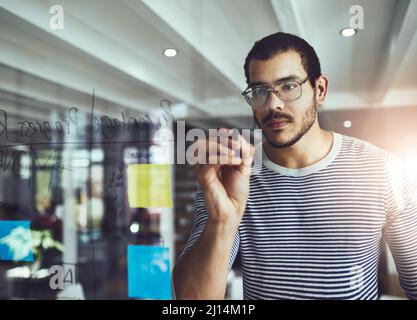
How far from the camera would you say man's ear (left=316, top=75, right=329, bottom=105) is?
1.49 m

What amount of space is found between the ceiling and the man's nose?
0.33 feet

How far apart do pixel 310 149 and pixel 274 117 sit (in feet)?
0.61

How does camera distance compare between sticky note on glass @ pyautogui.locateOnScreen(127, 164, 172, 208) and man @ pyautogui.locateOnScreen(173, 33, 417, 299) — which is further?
sticky note on glass @ pyautogui.locateOnScreen(127, 164, 172, 208)

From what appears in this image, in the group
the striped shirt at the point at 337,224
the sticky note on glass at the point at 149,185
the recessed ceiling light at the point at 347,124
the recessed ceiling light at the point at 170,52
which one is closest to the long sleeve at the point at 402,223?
the striped shirt at the point at 337,224

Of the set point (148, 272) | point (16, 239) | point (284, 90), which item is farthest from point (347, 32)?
point (16, 239)

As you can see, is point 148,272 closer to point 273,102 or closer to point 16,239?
point 16,239

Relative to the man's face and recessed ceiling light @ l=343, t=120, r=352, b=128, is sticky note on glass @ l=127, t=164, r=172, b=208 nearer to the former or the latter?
the man's face

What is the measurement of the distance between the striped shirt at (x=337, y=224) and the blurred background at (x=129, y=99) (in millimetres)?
67

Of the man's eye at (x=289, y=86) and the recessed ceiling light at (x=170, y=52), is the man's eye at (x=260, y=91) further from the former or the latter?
the recessed ceiling light at (x=170, y=52)

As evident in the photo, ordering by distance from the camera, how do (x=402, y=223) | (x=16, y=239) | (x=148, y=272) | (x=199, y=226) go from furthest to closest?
1. (x=16, y=239)
2. (x=148, y=272)
3. (x=199, y=226)
4. (x=402, y=223)

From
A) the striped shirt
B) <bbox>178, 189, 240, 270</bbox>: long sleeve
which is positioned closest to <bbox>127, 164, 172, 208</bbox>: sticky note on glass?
<bbox>178, 189, 240, 270</bbox>: long sleeve

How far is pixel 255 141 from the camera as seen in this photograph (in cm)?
157

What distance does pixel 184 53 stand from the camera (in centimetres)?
169
